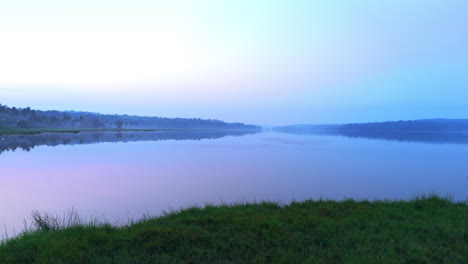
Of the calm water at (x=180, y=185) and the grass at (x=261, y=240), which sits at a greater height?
the grass at (x=261, y=240)

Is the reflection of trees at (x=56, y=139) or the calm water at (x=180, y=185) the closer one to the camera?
the calm water at (x=180, y=185)

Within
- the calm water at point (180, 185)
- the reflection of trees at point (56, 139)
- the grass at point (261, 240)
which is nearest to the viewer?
the grass at point (261, 240)

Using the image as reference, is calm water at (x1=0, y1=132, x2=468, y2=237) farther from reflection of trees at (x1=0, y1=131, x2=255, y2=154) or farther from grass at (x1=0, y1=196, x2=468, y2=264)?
reflection of trees at (x1=0, y1=131, x2=255, y2=154)

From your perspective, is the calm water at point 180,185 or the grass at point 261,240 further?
the calm water at point 180,185

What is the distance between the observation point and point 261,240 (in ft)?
23.2

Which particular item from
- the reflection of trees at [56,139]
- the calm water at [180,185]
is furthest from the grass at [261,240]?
the reflection of trees at [56,139]

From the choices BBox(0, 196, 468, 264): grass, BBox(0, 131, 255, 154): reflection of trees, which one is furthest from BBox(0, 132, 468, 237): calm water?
BBox(0, 131, 255, 154): reflection of trees

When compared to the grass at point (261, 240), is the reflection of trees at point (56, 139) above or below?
below

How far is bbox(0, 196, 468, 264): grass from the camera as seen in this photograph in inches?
239

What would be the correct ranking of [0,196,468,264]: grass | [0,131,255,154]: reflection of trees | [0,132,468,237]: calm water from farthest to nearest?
[0,131,255,154]: reflection of trees → [0,132,468,237]: calm water → [0,196,468,264]: grass

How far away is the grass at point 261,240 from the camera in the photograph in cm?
608

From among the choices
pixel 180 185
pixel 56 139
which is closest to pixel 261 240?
pixel 180 185

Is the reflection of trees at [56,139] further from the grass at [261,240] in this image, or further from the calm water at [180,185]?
the grass at [261,240]

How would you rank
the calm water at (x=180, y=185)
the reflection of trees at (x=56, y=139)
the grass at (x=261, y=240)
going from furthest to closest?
the reflection of trees at (x=56, y=139) → the calm water at (x=180, y=185) → the grass at (x=261, y=240)
